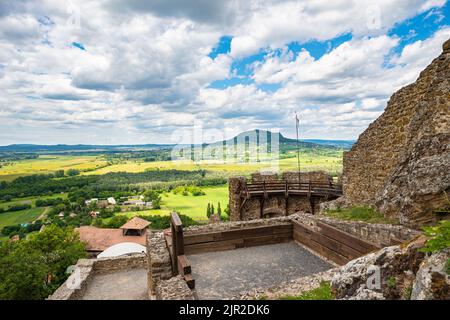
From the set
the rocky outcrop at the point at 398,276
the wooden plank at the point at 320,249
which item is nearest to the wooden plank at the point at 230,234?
the wooden plank at the point at 320,249

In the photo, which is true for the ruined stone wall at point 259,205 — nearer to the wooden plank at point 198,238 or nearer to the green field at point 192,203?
the wooden plank at point 198,238

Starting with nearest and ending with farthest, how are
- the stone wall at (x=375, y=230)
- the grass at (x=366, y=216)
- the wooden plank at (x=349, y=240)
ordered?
the wooden plank at (x=349, y=240) < the stone wall at (x=375, y=230) < the grass at (x=366, y=216)

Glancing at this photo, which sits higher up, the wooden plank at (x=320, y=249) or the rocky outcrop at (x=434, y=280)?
the rocky outcrop at (x=434, y=280)

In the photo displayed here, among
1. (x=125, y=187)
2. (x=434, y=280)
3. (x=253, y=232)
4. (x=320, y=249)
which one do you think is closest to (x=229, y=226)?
(x=253, y=232)

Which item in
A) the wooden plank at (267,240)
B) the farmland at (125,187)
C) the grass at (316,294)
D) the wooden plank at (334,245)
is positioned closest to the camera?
the grass at (316,294)

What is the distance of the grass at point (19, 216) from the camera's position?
219 ft

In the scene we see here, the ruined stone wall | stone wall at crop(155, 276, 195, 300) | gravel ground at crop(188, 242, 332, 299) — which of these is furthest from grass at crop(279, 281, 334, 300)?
the ruined stone wall

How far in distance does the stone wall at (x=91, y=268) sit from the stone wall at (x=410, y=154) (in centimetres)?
1168

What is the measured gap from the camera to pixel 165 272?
5535mm

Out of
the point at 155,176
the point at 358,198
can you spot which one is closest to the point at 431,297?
the point at 358,198

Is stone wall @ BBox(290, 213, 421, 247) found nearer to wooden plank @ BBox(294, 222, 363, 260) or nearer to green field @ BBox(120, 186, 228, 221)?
wooden plank @ BBox(294, 222, 363, 260)

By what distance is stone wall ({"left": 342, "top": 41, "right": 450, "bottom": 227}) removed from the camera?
15.6 ft

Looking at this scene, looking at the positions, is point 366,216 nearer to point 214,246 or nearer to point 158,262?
point 214,246
